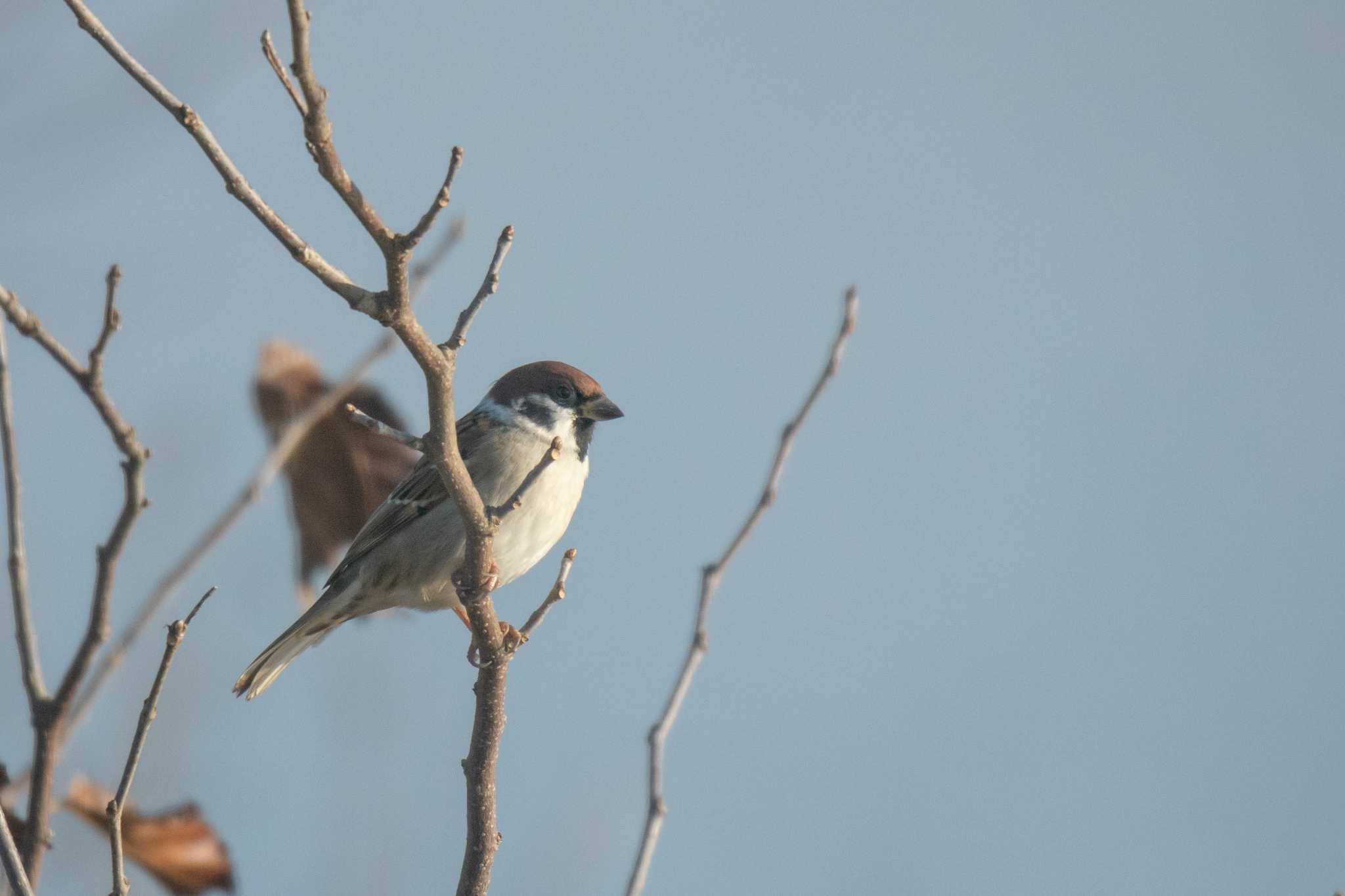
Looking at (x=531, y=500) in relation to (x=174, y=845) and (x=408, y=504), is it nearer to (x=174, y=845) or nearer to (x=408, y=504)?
(x=408, y=504)

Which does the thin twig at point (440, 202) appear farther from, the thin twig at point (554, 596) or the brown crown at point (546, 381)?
the brown crown at point (546, 381)

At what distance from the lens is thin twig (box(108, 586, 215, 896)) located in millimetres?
1864

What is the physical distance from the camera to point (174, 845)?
2.50 metres

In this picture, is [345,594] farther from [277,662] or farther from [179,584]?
[179,584]

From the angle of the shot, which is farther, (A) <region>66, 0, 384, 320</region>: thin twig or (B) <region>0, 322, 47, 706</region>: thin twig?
(B) <region>0, 322, 47, 706</region>: thin twig

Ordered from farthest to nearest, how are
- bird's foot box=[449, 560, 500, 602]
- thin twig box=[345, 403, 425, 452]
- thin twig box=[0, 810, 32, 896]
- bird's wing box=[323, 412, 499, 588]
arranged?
bird's wing box=[323, 412, 499, 588] < bird's foot box=[449, 560, 500, 602] < thin twig box=[345, 403, 425, 452] < thin twig box=[0, 810, 32, 896]

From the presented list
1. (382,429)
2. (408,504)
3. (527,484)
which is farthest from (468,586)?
(408,504)

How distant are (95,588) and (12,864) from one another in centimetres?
49

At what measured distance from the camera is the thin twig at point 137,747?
1.86 metres

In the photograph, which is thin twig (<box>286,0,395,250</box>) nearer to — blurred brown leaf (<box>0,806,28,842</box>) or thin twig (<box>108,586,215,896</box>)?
thin twig (<box>108,586,215,896</box>)

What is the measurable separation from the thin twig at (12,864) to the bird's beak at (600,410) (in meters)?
2.75

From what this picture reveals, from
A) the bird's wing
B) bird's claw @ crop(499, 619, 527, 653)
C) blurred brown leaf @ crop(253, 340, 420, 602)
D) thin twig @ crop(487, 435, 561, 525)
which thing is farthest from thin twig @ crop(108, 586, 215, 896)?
the bird's wing

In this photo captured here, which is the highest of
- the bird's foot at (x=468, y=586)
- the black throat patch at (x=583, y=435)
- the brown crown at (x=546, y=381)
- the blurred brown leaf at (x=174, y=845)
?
the brown crown at (x=546, y=381)

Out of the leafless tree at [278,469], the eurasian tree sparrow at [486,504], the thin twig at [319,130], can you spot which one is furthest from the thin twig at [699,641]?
the eurasian tree sparrow at [486,504]
